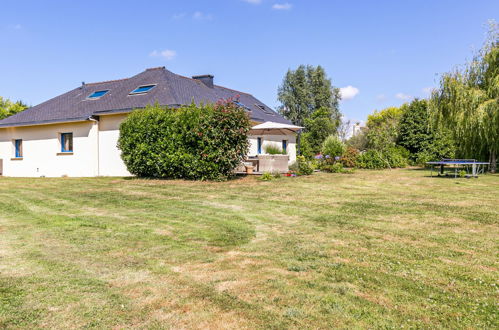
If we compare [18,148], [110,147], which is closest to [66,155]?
[110,147]

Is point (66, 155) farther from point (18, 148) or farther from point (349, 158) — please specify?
point (349, 158)

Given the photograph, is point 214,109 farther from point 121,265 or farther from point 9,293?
point 9,293

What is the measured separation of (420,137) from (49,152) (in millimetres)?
23999

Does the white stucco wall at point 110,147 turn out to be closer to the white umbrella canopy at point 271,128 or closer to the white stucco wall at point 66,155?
the white stucco wall at point 66,155

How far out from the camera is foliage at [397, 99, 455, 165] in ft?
80.2

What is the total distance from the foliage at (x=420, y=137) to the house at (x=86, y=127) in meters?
10.8

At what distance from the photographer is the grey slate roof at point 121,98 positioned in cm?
1811

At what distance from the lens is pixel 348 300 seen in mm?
3062

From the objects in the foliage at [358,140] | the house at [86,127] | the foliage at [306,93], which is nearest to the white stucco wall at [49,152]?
the house at [86,127]

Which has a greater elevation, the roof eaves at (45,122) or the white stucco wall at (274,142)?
the roof eaves at (45,122)

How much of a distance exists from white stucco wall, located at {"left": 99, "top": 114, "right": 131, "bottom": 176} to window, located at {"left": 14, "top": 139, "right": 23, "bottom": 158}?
6.25 metres

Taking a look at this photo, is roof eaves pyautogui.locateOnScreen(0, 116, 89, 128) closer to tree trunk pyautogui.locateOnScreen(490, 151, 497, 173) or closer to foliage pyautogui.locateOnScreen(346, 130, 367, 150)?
tree trunk pyautogui.locateOnScreen(490, 151, 497, 173)

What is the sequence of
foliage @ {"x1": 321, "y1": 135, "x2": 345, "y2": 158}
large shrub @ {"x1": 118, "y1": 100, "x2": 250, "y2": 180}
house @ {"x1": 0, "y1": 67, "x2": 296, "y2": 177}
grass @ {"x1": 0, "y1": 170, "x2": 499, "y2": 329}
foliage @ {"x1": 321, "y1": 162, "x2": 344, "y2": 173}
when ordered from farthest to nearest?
1. foliage @ {"x1": 321, "y1": 135, "x2": 345, "y2": 158}
2. house @ {"x1": 0, "y1": 67, "x2": 296, "y2": 177}
3. foliage @ {"x1": 321, "y1": 162, "x2": 344, "y2": 173}
4. large shrub @ {"x1": 118, "y1": 100, "x2": 250, "y2": 180}
5. grass @ {"x1": 0, "y1": 170, "x2": 499, "y2": 329}

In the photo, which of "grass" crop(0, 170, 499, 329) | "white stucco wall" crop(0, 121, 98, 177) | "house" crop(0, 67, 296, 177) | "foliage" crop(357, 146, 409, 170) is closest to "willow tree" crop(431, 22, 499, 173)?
"foliage" crop(357, 146, 409, 170)
